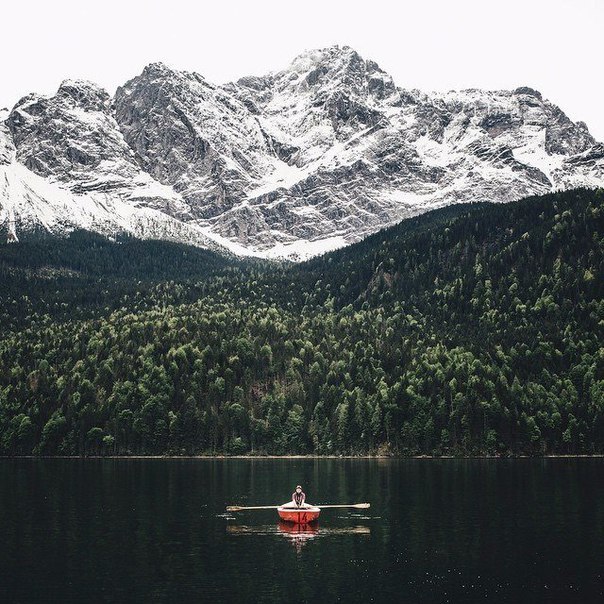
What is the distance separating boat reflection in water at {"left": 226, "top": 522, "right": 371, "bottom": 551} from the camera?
347 feet

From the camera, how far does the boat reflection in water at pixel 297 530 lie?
106 m

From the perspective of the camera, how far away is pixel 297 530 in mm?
109750

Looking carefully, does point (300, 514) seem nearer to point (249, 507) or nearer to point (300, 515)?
point (300, 515)

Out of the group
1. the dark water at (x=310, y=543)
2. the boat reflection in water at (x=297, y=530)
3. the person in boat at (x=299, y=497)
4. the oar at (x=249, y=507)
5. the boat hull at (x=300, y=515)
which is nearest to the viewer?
the dark water at (x=310, y=543)

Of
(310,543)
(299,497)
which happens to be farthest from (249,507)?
(310,543)

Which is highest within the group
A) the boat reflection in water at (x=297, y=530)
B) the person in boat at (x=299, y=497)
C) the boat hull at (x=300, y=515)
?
the person in boat at (x=299, y=497)

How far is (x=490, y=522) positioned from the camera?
361 feet

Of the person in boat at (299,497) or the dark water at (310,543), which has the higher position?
the person in boat at (299,497)

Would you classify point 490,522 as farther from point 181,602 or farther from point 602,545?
point 181,602

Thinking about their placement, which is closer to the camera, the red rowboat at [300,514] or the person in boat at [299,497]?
the red rowboat at [300,514]

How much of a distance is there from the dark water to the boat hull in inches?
74.7

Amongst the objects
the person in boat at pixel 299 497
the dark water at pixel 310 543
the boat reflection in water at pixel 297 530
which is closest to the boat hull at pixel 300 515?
the boat reflection in water at pixel 297 530

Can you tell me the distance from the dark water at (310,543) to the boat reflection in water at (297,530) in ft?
1.29

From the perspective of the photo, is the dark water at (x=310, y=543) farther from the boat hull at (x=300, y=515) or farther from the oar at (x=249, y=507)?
the boat hull at (x=300, y=515)
